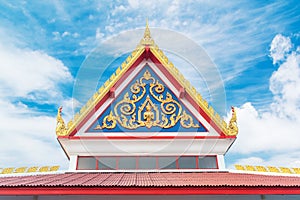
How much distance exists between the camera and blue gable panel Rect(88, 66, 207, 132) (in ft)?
29.4

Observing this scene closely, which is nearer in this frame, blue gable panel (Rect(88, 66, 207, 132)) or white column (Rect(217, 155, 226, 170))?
white column (Rect(217, 155, 226, 170))

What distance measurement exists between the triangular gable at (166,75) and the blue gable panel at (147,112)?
1.07ft

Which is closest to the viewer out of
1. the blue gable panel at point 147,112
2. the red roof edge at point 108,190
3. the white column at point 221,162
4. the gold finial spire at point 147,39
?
the red roof edge at point 108,190

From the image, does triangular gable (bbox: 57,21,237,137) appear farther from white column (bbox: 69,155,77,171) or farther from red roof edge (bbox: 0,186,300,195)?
red roof edge (bbox: 0,186,300,195)

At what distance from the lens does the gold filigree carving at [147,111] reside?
355 inches

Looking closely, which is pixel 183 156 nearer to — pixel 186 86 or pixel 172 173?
pixel 172 173

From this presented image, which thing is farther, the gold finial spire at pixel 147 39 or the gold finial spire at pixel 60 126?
the gold finial spire at pixel 147 39

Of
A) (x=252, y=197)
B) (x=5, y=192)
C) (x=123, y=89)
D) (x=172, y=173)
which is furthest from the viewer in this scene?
(x=123, y=89)

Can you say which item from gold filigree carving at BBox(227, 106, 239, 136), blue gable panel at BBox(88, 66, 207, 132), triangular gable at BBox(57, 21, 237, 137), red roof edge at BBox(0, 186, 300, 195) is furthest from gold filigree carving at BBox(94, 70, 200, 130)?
red roof edge at BBox(0, 186, 300, 195)

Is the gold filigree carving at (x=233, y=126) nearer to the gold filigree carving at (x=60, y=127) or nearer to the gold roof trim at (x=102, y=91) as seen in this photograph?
the gold roof trim at (x=102, y=91)

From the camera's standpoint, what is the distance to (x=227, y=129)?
8945 millimetres

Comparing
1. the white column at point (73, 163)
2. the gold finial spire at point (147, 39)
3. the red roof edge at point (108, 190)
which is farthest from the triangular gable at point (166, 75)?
the red roof edge at point (108, 190)

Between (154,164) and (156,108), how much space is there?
6.11ft

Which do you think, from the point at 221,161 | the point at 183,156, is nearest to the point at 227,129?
the point at 221,161
